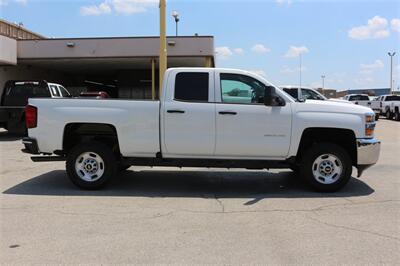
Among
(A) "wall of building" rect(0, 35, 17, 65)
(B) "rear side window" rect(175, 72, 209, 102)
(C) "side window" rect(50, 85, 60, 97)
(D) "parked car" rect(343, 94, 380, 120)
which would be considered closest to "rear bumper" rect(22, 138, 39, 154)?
(B) "rear side window" rect(175, 72, 209, 102)

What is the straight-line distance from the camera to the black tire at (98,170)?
25.5 feet

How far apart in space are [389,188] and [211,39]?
1646 centimetres

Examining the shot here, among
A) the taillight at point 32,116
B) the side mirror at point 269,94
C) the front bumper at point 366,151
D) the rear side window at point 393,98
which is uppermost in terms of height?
the rear side window at point 393,98

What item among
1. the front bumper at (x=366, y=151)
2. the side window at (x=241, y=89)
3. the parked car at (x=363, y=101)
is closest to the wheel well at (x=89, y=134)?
the side window at (x=241, y=89)

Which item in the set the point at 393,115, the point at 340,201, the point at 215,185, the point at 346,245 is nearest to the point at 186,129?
the point at 215,185

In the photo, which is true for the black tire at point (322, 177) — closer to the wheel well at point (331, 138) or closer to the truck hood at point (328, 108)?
the wheel well at point (331, 138)

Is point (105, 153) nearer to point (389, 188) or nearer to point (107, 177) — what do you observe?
point (107, 177)

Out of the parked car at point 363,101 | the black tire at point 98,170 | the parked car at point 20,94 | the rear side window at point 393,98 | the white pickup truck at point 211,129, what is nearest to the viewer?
the white pickup truck at point 211,129

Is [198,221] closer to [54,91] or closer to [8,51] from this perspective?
[54,91]

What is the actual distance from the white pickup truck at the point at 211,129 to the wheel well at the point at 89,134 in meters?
0.02

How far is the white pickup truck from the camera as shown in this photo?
755 cm

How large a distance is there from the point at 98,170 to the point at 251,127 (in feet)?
8.85

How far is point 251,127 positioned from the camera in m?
7.54

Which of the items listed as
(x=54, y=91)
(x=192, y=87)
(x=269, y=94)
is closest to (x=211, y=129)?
(x=192, y=87)
